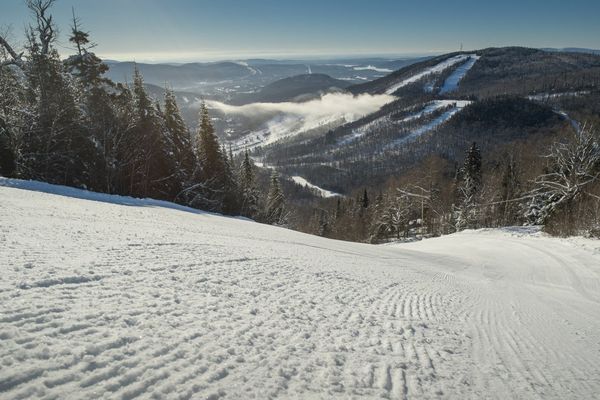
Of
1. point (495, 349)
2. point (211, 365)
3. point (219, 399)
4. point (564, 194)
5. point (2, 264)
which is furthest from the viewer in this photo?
point (564, 194)

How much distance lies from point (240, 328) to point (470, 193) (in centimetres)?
5001

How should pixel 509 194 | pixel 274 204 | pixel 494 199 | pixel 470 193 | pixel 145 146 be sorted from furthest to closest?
pixel 509 194 → pixel 494 199 → pixel 470 193 → pixel 274 204 → pixel 145 146

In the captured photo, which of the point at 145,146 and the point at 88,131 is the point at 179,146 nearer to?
the point at 145,146

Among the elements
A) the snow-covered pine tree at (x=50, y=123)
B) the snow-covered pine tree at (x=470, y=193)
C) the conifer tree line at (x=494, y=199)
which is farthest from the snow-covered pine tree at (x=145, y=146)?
the snow-covered pine tree at (x=470, y=193)

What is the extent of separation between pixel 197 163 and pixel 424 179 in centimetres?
3161

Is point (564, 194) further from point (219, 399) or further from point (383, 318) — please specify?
point (219, 399)

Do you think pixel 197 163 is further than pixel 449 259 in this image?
Yes

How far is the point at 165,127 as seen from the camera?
102 ft

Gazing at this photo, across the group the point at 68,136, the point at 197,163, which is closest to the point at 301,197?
the point at 197,163

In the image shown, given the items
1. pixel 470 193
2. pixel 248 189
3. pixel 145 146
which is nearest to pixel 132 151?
pixel 145 146

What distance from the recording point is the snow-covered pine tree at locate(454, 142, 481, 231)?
141ft

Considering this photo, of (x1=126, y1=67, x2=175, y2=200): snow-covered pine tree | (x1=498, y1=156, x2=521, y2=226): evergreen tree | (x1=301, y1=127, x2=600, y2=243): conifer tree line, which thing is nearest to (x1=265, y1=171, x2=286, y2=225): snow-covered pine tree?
(x1=301, y1=127, x2=600, y2=243): conifer tree line

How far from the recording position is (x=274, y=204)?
151ft

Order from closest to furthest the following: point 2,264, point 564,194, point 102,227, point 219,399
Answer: point 219,399
point 2,264
point 102,227
point 564,194
